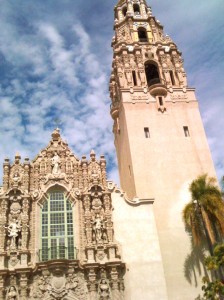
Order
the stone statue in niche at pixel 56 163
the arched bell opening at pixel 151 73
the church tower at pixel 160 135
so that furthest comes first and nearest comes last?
1. the arched bell opening at pixel 151 73
2. the stone statue in niche at pixel 56 163
3. the church tower at pixel 160 135

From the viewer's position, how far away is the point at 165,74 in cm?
3447

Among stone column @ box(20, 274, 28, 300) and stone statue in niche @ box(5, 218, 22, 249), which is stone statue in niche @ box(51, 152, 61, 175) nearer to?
stone statue in niche @ box(5, 218, 22, 249)

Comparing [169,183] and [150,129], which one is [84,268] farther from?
[150,129]

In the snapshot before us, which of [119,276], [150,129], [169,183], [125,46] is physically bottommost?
[119,276]

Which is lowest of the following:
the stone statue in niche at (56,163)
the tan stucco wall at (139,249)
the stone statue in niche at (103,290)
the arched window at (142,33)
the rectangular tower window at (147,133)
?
the stone statue in niche at (103,290)

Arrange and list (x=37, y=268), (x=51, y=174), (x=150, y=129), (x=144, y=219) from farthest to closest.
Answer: (x=150, y=129) → (x=51, y=174) → (x=144, y=219) → (x=37, y=268)

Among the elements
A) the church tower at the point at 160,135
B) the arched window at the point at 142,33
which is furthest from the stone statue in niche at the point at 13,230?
the arched window at the point at 142,33

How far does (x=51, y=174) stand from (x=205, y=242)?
37.8 feet

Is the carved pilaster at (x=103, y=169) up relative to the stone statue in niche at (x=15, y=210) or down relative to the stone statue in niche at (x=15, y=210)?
up

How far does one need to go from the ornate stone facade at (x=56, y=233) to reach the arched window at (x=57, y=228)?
0.42ft

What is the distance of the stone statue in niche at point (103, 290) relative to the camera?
21188 millimetres

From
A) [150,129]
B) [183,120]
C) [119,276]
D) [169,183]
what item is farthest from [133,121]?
[119,276]

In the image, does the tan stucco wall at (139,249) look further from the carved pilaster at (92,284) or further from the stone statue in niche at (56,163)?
the stone statue in niche at (56,163)

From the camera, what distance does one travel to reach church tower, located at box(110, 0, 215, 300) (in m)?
25.3
